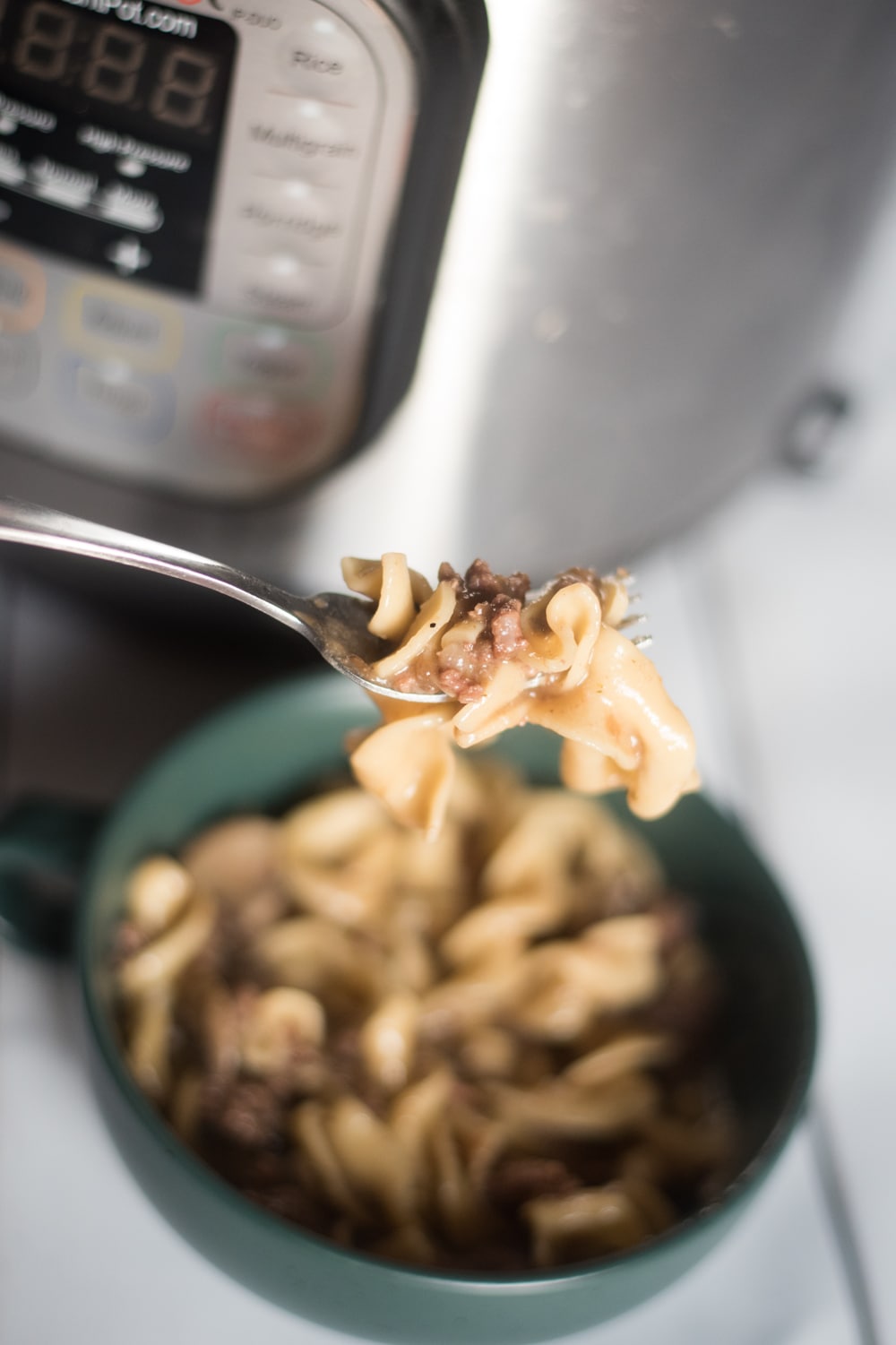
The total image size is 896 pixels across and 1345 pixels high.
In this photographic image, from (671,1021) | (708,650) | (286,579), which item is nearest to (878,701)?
(708,650)

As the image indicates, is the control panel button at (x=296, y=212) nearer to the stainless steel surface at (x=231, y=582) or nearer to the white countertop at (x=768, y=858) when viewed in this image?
the stainless steel surface at (x=231, y=582)

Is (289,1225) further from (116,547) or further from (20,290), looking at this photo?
(20,290)

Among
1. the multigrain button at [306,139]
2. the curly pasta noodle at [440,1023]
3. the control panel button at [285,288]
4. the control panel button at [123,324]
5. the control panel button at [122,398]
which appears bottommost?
the curly pasta noodle at [440,1023]

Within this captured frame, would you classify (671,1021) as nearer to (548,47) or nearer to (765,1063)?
(765,1063)

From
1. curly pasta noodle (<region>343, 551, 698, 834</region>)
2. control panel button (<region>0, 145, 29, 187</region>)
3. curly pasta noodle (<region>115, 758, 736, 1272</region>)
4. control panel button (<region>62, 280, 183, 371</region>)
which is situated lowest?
curly pasta noodle (<region>115, 758, 736, 1272</region>)

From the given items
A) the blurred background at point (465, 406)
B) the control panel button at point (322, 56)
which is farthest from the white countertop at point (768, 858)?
the control panel button at point (322, 56)

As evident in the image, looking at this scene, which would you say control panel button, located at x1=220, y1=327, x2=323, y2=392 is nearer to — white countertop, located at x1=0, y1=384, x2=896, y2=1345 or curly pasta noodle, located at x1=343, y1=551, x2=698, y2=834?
curly pasta noodle, located at x1=343, y1=551, x2=698, y2=834

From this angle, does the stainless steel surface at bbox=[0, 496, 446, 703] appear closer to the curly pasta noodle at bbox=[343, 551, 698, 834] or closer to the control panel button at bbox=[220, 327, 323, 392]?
the curly pasta noodle at bbox=[343, 551, 698, 834]

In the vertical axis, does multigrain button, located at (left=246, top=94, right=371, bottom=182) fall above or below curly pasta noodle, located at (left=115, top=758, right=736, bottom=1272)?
above

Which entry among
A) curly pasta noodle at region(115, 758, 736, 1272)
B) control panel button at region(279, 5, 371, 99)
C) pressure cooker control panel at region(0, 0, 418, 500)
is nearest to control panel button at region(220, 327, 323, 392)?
pressure cooker control panel at region(0, 0, 418, 500)

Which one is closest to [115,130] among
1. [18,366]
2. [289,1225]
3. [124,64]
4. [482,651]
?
[124,64]

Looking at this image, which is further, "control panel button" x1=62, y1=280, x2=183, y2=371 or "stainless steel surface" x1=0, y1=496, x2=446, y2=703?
"control panel button" x1=62, y1=280, x2=183, y2=371
